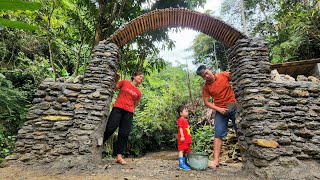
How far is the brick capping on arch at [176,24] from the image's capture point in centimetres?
396

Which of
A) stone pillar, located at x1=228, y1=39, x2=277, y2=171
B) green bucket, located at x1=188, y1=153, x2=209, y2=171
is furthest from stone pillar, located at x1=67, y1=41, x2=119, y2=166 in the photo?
stone pillar, located at x1=228, y1=39, x2=277, y2=171

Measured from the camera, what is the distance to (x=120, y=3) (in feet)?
19.4

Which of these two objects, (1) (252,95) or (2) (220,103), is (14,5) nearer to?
(1) (252,95)

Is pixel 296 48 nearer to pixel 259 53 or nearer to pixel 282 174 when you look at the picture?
pixel 259 53

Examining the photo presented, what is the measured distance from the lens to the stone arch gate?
3092mm

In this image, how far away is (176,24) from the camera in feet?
13.5

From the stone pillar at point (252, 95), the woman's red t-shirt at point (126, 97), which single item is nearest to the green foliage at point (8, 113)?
the woman's red t-shirt at point (126, 97)

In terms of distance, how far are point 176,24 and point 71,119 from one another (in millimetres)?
2584

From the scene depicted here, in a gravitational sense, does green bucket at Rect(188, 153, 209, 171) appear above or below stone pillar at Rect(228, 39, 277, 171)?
below

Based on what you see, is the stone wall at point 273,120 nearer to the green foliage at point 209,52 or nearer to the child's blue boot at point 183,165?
the child's blue boot at point 183,165

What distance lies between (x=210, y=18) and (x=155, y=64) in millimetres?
3158

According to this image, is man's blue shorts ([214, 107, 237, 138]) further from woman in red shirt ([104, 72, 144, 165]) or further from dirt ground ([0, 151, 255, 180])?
woman in red shirt ([104, 72, 144, 165])

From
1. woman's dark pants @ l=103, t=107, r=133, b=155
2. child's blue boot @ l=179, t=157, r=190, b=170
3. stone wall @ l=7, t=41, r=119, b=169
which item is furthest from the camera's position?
woman's dark pants @ l=103, t=107, r=133, b=155

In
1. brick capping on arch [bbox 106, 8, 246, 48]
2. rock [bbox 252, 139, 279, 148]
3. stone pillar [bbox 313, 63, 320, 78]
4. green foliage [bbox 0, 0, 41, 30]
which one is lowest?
rock [bbox 252, 139, 279, 148]
